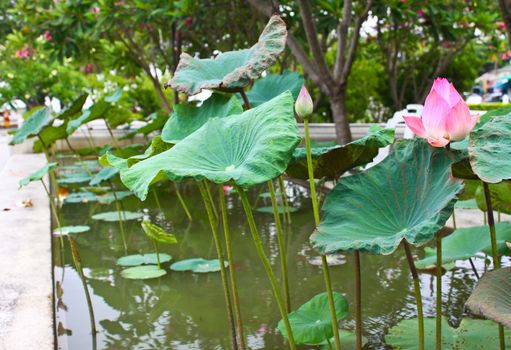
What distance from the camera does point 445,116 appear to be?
1.36 meters

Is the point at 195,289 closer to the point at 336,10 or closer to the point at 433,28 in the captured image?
the point at 336,10

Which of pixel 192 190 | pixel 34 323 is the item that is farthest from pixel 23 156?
pixel 34 323

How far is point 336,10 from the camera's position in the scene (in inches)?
175

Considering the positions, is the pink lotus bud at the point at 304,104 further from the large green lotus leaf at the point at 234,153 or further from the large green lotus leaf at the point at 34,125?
the large green lotus leaf at the point at 34,125

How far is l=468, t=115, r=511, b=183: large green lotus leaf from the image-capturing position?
1.25m

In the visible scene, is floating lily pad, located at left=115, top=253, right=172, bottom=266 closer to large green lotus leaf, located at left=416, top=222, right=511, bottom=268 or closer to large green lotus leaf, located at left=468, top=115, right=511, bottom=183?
large green lotus leaf, located at left=416, top=222, right=511, bottom=268

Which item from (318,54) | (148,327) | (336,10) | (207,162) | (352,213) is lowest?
(148,327)

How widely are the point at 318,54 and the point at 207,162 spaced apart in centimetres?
279

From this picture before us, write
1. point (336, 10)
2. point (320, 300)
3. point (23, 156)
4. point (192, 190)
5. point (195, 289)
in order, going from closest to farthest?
1. point (320, 300)
2. point (195, 289)
3. point (336, 10)
4. point (192, 190)
5. point (23, 156)

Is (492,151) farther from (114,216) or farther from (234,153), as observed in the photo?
(114,216)

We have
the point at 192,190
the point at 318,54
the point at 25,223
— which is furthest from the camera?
the point at 192,190

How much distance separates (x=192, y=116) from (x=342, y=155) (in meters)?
0.58

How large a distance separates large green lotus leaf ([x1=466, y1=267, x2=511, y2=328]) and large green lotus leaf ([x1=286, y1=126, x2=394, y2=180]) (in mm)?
434

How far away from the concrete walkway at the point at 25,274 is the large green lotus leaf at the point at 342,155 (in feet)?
2.87
